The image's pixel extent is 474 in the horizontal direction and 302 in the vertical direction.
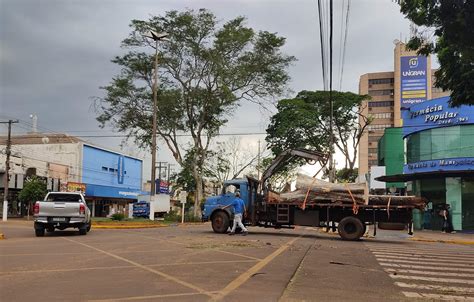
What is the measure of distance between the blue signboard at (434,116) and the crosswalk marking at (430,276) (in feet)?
65.9

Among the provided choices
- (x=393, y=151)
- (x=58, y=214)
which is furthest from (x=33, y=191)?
(x=393, y=151)

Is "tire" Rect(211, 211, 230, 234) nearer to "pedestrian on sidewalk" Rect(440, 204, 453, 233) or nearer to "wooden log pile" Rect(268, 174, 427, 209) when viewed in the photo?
"wooden log pile" Rect(268, 174, 427, 209)

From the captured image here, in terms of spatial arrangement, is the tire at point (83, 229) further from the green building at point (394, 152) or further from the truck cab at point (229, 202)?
the green building at point (394, 152)

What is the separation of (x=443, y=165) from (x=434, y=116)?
3.64 metres

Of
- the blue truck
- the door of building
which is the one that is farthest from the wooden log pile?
the door of building

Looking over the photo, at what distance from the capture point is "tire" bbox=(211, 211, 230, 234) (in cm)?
2233

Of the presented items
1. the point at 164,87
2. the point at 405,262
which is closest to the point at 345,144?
the point at 164,87

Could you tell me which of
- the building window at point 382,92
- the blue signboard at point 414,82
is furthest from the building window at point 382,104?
the blue signboard at point 414,82

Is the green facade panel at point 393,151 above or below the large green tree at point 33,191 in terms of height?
above

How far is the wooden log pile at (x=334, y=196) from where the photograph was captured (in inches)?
806

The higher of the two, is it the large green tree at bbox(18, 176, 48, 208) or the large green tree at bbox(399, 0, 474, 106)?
the large green tree at bbox(399, 0, 474, 106)

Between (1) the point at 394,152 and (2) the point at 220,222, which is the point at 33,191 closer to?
(2) the point at 220,222

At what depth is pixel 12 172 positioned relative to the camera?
4828 centimetres

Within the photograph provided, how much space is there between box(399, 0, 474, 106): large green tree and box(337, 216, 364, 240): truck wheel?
9657 mm
